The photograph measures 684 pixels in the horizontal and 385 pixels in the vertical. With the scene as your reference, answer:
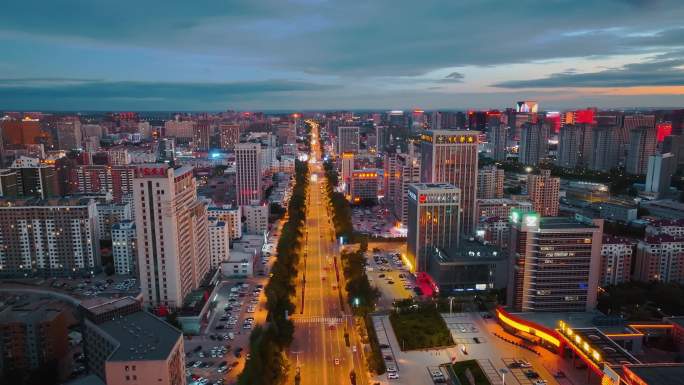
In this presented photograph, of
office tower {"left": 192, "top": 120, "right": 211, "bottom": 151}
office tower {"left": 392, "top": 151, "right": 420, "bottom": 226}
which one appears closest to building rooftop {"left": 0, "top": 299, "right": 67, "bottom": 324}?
office tower {"left": 392, "top": 151, "right": 420, "bottom": 226}

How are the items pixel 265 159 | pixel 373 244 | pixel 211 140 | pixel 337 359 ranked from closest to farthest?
pixel 337 359 → pixel 373 244 → pixel 265 159 → pixel 211 140

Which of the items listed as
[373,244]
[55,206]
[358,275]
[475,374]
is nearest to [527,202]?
[373,244]

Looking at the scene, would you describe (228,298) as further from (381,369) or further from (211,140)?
(211,140)

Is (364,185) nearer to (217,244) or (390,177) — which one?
(390,177)

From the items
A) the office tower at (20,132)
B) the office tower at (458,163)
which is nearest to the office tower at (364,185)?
the office tower at (458,163)

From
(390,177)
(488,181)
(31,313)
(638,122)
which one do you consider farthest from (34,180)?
(638,122)

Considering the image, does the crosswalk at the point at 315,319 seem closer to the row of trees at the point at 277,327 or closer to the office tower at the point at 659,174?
the row of trees at the point at 277,327
